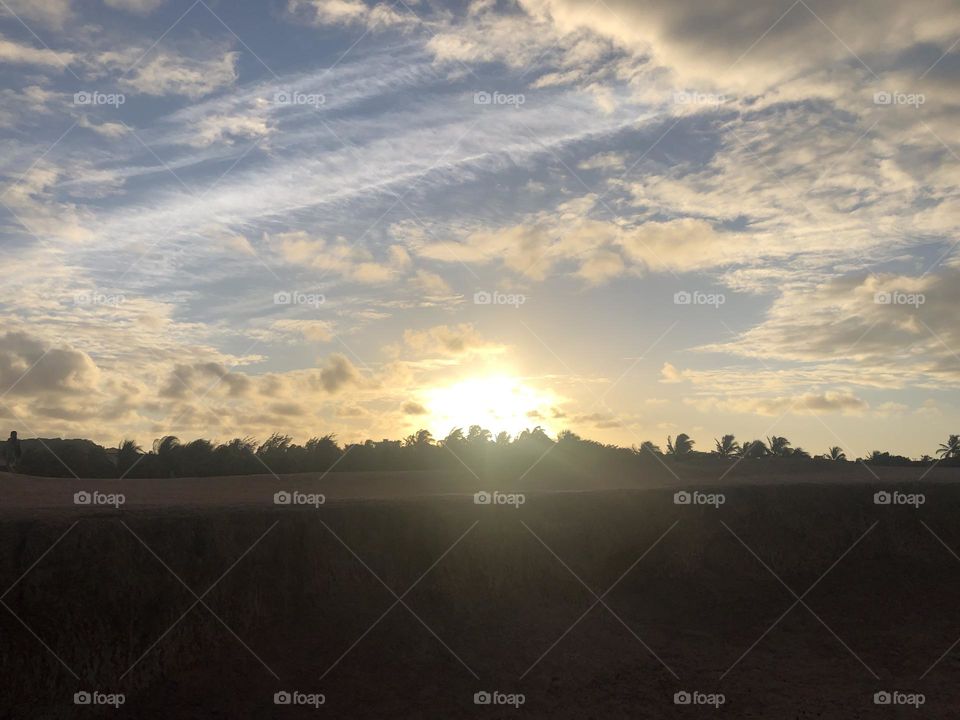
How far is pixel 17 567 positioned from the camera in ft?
53.2

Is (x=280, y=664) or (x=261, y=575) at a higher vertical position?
(x=261, y=575)

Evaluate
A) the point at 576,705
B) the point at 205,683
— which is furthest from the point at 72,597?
the point at 576,705

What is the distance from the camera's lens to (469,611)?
19172 mm

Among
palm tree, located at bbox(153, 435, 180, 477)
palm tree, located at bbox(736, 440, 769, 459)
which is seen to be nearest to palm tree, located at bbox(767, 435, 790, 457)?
palm tree, located at bbox(736, 440, 769, 459)

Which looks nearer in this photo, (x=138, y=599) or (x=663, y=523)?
(x=138, y=599)

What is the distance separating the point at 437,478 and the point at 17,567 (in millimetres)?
17288

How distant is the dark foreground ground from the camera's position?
1589 cm

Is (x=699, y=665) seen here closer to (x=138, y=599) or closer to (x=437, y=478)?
(x=138, y=599)

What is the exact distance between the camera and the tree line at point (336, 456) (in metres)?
32.3

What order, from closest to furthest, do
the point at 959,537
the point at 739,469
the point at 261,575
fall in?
the point at 261,575, the point at 959,537, the point at 739,469

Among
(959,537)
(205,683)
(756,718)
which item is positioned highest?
(959,537)

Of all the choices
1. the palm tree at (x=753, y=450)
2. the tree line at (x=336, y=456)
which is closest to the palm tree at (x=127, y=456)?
the tree line at (x=336, y=456)

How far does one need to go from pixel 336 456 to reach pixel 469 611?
1648cm

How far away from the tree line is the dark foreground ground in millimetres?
11542
